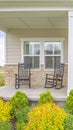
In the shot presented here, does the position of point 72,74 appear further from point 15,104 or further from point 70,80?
point 15,104

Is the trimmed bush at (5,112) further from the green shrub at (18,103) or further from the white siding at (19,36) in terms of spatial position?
the white siding at (19,36)

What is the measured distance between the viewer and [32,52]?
11.9 metres

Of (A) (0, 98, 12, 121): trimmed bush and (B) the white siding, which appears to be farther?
(B) the white siding

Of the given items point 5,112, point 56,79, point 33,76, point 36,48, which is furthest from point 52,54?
point 5,112

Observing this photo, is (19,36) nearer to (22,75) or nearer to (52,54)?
(52,54)

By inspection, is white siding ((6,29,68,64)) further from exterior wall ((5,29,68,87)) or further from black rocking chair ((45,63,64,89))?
black rocking chair ((45,63,64,89))

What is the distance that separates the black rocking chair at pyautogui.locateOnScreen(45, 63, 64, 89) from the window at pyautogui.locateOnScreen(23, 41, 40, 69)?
1.14 meters

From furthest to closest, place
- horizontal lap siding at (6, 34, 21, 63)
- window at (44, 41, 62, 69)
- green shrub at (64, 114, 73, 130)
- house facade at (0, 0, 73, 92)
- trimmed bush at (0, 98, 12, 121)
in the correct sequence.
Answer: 1. horizontal lap siding at (6, 34, 21, 63)
2. window at (44, 41, 62, 69)
3. house facade at (0, 0, 73, 92)
4. trimmed bush at (0, 98, 12, 121)
5. green shrub at (64, 114, 73, 130)

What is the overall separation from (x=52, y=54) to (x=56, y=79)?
1931 millimetres

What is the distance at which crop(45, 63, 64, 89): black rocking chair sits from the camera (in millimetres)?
10203

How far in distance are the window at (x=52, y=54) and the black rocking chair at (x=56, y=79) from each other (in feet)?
2.36

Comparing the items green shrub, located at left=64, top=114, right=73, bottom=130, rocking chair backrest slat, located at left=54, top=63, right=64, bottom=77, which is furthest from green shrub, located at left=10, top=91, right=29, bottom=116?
rocking chair backrest slat, located at left=54, top=63, right=64, bottom=77

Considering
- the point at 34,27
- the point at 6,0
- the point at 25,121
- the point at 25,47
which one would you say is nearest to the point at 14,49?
the point at 25,47

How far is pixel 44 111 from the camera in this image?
4.83 metres
